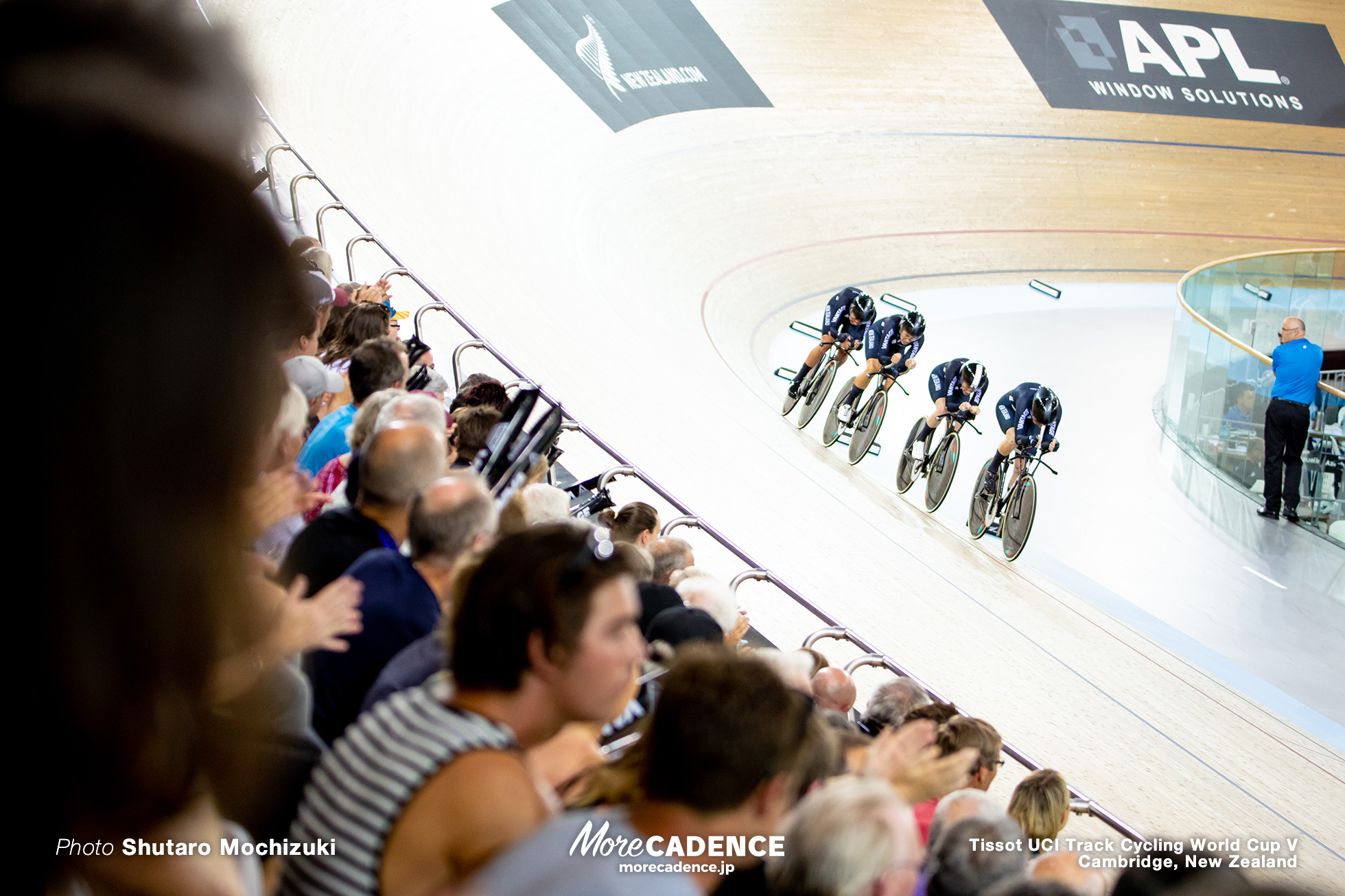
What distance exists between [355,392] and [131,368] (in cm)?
340

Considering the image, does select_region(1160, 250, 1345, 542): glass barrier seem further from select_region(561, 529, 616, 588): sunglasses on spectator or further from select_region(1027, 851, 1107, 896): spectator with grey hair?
select_region(561, 529, 616, 588): sunglasses on spectator

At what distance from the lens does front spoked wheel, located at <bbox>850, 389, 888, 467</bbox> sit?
292 inches

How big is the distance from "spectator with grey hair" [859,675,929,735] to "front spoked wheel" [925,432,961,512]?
3917 millimetres

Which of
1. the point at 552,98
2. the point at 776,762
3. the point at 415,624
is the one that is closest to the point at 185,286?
the point at 776,762

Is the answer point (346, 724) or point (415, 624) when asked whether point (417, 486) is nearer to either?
point (415, 624)

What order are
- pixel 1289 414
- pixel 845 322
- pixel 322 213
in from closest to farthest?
pixel 322 213
pixel 1289 414
pixel 845 322

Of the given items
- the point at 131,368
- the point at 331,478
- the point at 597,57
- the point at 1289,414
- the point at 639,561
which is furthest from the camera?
the point at 597,57

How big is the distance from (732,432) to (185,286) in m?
6.66

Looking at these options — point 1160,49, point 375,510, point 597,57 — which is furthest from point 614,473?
point 1160,49

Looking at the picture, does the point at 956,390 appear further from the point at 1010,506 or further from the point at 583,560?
the point at 583,560

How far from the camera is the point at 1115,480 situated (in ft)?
26.8

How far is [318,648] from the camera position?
2025mm

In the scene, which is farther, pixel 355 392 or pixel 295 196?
pixel 295 196

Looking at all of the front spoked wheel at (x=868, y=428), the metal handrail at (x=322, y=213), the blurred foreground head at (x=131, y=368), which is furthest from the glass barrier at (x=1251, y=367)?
the blurred foreground head at (x=131, y=368)
